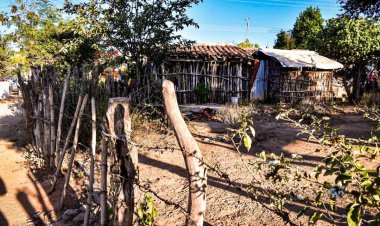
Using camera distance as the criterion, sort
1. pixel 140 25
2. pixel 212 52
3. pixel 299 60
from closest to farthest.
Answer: pixel 140 25 < pixel 212 52 < pixel 299 60

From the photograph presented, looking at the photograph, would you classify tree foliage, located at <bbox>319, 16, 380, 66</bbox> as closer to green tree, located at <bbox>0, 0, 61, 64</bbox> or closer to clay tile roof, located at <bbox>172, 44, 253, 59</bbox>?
clay tile roof, located at <bbox>172, 44, 253, 59</bbox>

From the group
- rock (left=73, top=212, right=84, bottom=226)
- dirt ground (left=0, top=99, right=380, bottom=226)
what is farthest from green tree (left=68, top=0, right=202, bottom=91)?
rock (left=73, top=212, right=84, bottom=226)

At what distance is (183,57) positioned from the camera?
1407cm

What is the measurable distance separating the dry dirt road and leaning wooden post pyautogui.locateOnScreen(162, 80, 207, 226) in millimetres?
3175

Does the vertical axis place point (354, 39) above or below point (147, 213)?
above

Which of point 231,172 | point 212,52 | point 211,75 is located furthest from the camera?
point 212,52

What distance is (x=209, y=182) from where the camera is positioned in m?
5.22

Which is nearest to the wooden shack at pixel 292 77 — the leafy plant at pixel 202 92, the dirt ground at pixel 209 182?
the leafy plant at pixel 202 92

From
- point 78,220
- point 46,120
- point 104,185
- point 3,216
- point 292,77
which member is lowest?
point 3,216

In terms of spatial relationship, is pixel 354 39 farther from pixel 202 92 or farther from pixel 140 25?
pixel 140 25

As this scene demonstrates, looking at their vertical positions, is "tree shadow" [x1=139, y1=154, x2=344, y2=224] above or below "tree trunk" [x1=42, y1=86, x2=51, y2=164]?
below

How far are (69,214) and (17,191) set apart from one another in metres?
1.66

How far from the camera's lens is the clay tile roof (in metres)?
14.0

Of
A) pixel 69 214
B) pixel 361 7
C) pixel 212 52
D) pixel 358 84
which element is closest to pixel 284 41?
pixel 358 84
